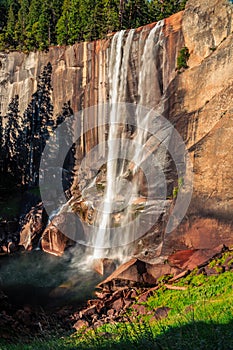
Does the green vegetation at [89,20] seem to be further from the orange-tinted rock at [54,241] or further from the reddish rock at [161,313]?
the reddish rock at [161,313]

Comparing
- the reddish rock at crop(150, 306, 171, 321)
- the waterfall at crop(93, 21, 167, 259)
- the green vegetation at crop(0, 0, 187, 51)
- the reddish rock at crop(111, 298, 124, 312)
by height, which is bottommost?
the reddish rock at crop(111, 298, 124, 312)

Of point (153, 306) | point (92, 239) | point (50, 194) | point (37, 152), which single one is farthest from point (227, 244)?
point (37, 152)

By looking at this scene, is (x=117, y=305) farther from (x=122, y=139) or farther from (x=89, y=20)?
(x=89, y=20)

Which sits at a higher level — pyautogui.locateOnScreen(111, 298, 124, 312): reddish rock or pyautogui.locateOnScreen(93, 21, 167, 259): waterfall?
pyautogui.locateOnScreen(93, 21, 167, 259): waterfall

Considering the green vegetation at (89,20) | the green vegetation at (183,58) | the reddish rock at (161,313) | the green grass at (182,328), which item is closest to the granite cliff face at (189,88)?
the green vegetation at (183,58)

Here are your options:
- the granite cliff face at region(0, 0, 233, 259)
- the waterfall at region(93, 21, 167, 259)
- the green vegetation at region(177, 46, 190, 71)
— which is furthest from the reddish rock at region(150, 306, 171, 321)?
the green vegetation at region(177, 46, 190, 71)

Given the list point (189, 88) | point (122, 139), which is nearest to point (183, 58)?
point (189, 88)

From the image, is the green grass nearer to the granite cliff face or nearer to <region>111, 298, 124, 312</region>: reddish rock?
<region>111, 298, 124, 312</region>: reddish rock
